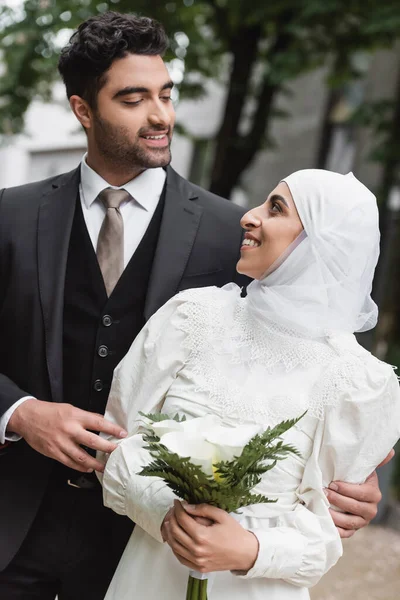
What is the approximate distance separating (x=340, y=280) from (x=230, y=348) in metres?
0.38

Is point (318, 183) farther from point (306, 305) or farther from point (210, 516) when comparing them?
point (210, 516)

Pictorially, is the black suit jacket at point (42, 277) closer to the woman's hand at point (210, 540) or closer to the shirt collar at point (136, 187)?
the shirt collar at point (136, 187)

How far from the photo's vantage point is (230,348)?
2.77 metres

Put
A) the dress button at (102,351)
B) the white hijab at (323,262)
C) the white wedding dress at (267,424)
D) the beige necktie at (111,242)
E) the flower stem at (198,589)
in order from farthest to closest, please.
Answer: the beige necktie at (111,242), the dress button at (102,351), the white hijab at (323,262), the white wedding dress at (267,424), the flower stem at (198,589)

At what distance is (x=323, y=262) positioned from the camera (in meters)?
2.71

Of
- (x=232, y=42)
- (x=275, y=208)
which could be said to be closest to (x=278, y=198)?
(x=275, y=208)

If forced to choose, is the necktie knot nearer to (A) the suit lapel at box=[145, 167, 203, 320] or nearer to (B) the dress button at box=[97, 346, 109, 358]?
(A) the suit lapel at box=[145, 167, 203, 320]

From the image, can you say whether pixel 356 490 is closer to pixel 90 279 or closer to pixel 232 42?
pixel 90 279

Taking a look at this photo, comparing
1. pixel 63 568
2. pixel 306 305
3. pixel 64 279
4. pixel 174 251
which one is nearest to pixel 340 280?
pixel 306 305

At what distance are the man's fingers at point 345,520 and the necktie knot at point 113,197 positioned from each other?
4.52 ft

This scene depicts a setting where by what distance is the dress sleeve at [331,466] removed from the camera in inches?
98.2

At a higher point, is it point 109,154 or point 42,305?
point 109,154

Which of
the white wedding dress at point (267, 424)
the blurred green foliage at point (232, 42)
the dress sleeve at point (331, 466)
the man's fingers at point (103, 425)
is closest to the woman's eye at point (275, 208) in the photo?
the white wedding dress at point (267, 424)

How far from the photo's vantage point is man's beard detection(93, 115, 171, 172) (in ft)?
10.7
